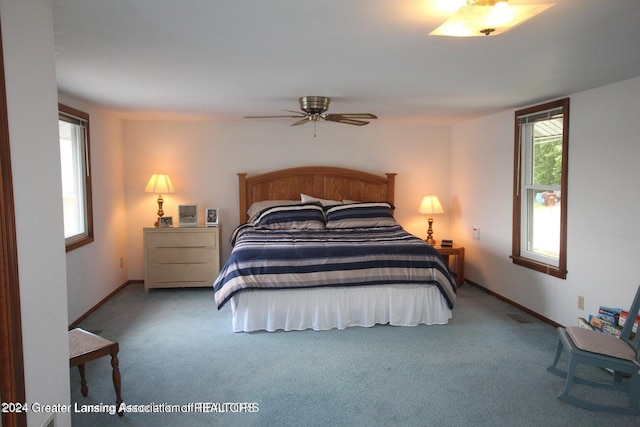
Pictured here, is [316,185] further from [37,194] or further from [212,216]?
[37,194]

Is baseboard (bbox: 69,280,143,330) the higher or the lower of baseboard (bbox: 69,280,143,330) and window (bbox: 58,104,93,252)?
the lower

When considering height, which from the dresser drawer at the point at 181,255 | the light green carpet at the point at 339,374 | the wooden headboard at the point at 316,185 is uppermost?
the wooden headboard at the point at 316,185

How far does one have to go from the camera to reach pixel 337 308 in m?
3.79

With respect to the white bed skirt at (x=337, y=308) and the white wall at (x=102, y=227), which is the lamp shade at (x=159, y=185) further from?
the white bed skirt at (x=337, y=308)

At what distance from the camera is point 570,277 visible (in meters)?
3.70

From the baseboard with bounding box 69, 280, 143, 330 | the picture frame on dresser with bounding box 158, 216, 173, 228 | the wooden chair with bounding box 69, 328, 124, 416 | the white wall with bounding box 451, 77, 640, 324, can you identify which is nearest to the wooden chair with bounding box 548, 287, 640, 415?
the white wall with bounding box 451, 77, 640, 324

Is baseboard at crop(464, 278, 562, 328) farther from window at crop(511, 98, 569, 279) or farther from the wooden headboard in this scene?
the wooden headboard

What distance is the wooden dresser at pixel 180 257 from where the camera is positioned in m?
4.93

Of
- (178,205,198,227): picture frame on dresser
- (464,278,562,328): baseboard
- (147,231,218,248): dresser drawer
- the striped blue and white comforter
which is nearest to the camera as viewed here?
the striped blue and white comforter

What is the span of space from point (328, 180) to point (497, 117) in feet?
7.10

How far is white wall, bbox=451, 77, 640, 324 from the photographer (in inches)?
125

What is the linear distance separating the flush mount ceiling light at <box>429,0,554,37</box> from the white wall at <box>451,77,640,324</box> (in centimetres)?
204

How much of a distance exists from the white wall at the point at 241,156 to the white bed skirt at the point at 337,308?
76.0 inches

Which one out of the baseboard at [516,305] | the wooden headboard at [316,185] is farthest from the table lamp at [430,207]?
the baseboard at [516,305]
